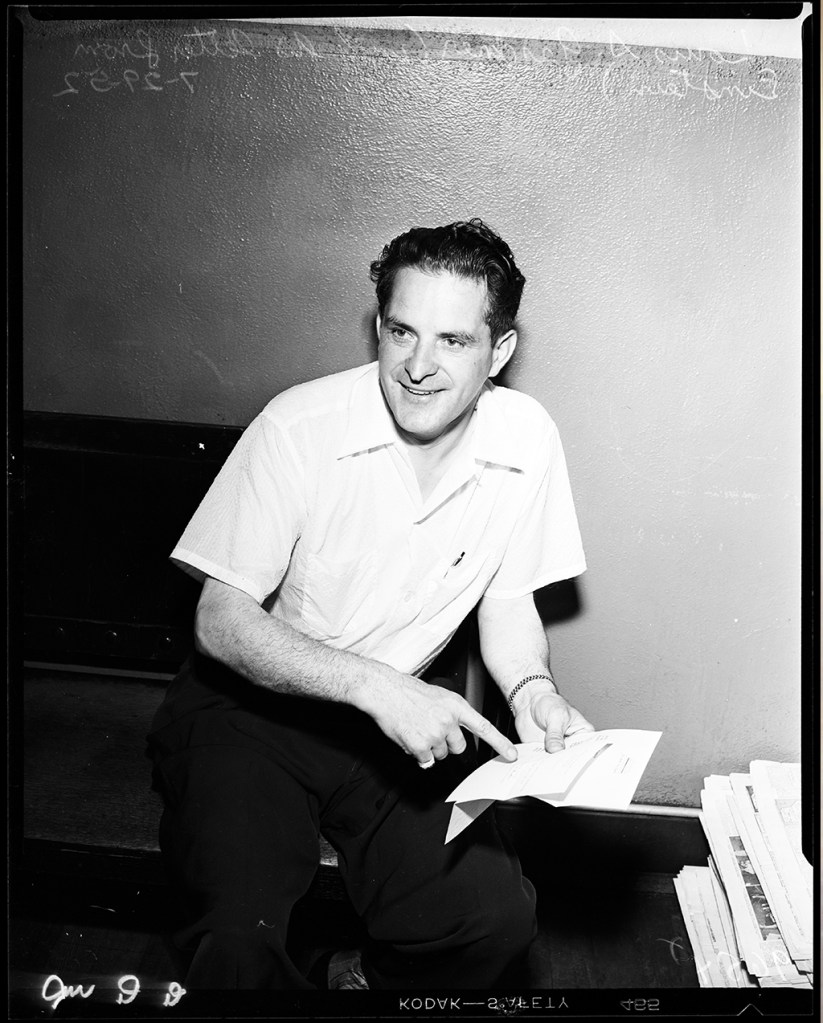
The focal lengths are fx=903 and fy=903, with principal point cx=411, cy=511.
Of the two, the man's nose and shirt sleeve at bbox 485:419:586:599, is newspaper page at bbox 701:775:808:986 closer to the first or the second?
shirt sleeve at bbox 485:419:586:599

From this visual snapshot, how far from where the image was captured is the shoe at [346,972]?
159cm

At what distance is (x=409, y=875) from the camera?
1.50m

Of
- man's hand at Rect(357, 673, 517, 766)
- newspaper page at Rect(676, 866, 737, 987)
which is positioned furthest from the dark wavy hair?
newspaper page at Rect(676, 866, 737, 987)

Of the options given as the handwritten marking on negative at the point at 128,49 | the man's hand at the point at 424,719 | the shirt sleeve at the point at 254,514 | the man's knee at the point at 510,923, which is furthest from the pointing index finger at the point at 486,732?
the handwritten marking on negative at the point at 128,49

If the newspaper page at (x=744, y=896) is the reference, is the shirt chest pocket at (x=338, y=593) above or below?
above

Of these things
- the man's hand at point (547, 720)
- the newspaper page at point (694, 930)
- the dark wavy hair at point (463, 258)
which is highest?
the dark wavy hair at point (463, 258)

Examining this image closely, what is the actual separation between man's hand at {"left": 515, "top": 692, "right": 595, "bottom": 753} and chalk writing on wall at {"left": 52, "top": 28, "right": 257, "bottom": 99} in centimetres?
117

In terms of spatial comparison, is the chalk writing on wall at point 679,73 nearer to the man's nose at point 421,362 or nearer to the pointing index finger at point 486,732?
the man's nose at point 421,362

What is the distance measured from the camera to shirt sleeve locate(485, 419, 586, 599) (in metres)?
1.61

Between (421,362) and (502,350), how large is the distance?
0.16 meters

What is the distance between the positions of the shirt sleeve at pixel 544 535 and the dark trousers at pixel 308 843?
0.34m

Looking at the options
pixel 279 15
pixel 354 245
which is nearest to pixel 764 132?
pixel 354 245

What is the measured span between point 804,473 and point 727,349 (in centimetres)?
25

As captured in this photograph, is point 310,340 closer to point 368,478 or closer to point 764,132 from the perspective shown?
point 368,478
